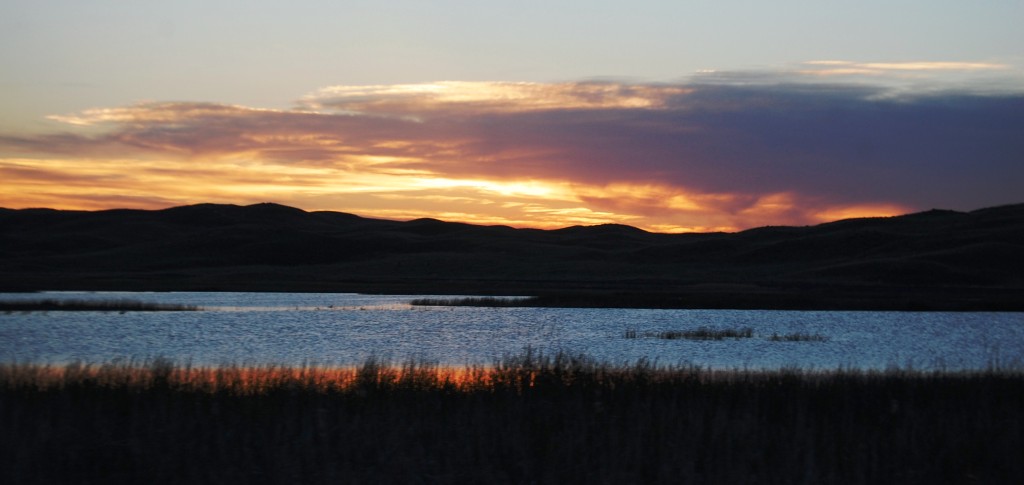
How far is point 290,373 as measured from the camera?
17406 mm

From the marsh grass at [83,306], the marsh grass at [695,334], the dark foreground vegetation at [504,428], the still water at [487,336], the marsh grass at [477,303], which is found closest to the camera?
the dark foreground vegetation at [504,428]

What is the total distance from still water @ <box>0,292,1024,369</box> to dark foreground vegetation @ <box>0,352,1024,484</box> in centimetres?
483

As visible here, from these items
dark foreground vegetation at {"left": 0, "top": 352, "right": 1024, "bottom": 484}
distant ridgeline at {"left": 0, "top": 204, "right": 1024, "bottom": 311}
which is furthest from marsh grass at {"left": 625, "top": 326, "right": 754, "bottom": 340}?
distant ridgeline at {"left": 0, "top": 204, "right": 1024, "bottom": 311}

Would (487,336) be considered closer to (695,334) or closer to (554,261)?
(695,334)

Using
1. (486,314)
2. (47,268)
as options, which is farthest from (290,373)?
(47,268)

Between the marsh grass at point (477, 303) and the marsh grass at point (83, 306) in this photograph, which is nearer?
the marsh grass at point (83, 306)

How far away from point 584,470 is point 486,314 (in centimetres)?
3330

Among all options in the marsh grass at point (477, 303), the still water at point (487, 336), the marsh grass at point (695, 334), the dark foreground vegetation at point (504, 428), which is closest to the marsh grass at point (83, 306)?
the still water at point (487, 336)

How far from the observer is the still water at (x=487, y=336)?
25.9 meters

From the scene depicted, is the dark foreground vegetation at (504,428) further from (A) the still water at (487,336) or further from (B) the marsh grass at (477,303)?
(B) the marsh grass at (477,303)

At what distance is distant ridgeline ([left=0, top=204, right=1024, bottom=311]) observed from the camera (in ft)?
217

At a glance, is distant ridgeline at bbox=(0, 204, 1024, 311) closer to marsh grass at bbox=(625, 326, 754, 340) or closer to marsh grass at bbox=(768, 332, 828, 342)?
marsh grass at bbox=(625, 326, 754, 340)

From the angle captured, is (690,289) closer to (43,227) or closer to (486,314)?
(486,314)

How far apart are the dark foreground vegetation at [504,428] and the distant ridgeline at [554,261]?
113 ft
